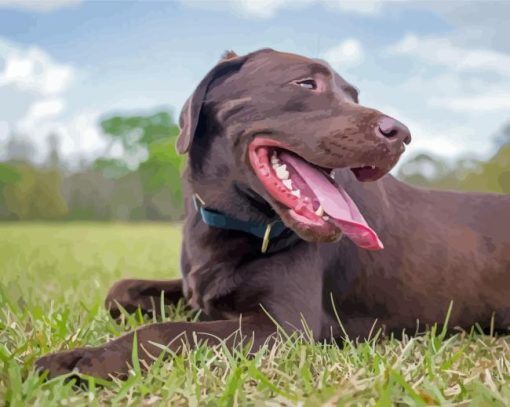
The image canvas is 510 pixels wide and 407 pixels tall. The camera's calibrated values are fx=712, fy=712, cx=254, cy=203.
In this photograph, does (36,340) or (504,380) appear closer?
(504,380)

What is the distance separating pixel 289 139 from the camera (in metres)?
2.82

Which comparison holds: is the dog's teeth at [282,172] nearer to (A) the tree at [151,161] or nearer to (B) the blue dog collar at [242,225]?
(B) the blue dog collar at [242,225]

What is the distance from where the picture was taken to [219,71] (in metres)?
3.09

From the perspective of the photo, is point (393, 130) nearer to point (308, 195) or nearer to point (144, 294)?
point (308, 195)

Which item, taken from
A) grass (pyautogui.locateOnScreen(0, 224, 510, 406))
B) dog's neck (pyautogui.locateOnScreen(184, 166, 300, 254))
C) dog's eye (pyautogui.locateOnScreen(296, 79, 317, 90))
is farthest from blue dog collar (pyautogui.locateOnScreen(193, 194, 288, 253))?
dog's eye (pyautogui.locateOnScreen(296, 79, 317, 90))

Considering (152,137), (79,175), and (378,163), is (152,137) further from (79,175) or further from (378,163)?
(378,163)

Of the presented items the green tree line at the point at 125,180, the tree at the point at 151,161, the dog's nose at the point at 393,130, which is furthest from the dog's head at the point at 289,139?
the tree at the point at 151,161

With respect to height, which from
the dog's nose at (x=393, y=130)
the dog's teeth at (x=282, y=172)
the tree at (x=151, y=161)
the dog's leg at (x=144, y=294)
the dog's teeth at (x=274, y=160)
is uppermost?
the dog's nose at (x=393, y=130)

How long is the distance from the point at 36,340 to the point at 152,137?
4865 cm

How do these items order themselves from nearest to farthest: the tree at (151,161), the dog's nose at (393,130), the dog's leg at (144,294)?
1. the dog's nose at (393,130)
2. the dog's leg at (144,294)
3. the tree at (151,161)

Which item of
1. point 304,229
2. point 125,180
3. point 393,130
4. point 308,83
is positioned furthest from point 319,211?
point 125,180

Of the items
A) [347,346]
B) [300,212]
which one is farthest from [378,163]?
[347,346]

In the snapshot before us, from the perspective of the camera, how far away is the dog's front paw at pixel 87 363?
2279 millimetres

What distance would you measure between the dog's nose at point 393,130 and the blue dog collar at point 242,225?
0.63 meters
